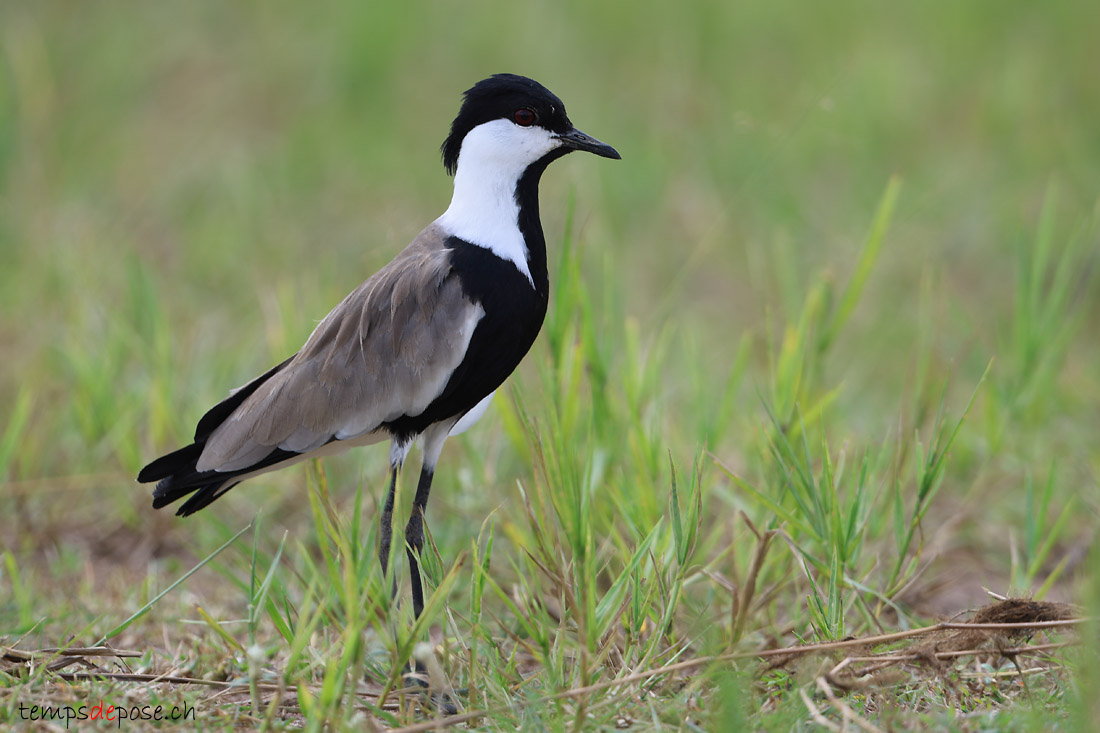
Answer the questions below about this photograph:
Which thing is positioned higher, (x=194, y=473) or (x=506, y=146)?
(x=506, y=146)

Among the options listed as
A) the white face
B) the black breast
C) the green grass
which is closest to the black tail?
the green grass

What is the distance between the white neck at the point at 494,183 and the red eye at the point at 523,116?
0.6 inches

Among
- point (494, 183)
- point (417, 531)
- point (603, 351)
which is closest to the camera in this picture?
point (494, 183)

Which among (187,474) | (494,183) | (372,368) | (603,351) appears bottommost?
(187,474)

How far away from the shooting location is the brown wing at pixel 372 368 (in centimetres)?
291

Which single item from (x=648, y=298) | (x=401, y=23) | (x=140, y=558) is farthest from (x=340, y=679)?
(x=401, y=23)

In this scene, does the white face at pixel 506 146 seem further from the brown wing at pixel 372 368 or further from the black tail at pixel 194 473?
the black tail at pixel 194 473

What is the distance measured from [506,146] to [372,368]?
27.4 inches

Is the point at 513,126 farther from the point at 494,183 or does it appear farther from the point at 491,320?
the point at 491,320

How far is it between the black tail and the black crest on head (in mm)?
1043

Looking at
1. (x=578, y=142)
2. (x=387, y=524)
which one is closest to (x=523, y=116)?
(x=578, y=142)

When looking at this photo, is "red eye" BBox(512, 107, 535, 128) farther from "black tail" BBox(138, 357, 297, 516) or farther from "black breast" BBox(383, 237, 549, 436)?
"black tail" BBox(138, 357, 297, 516)

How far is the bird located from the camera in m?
2.90

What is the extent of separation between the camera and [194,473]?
3039 millimetres
